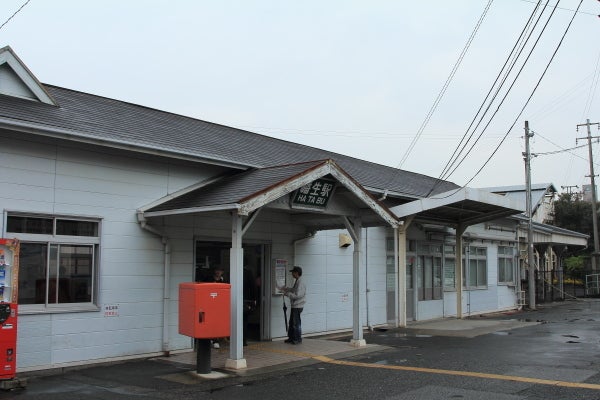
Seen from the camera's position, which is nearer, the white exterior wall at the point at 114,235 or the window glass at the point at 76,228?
the white exterior wall at the point at 114,235

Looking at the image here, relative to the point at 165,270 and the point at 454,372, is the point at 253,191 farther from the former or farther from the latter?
the point at 454,372

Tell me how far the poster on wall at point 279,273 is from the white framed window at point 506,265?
13.7m

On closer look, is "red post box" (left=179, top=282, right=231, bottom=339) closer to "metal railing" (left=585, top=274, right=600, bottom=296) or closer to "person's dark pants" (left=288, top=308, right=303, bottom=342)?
"person's dark pants" (left=288, top=308, right=303, bottom=342)

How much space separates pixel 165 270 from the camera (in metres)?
10.9

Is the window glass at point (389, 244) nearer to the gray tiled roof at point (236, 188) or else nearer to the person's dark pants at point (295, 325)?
the person's dark pants at point (295, 325)

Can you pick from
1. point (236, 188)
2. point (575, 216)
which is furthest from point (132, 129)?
point (575, 216)

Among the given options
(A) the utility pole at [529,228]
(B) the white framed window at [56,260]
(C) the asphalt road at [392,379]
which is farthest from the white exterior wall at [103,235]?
(A) the utility pole at [529,228]

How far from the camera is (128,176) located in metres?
10.4

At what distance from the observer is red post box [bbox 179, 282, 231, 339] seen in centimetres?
890

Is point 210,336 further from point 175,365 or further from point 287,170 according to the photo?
point 287,170

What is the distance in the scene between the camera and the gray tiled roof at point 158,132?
9.50 metres

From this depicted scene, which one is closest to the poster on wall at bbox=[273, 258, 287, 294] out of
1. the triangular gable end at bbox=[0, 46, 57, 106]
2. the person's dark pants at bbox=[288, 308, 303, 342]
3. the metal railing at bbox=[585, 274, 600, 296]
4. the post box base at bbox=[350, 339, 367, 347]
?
the person's dark pants at bbox=[288, 308, 303, 342]

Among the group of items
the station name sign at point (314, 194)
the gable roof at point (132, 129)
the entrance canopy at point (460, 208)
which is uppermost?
the gable roof at point (132, 129)

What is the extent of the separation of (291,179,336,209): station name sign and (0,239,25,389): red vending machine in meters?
4.82
